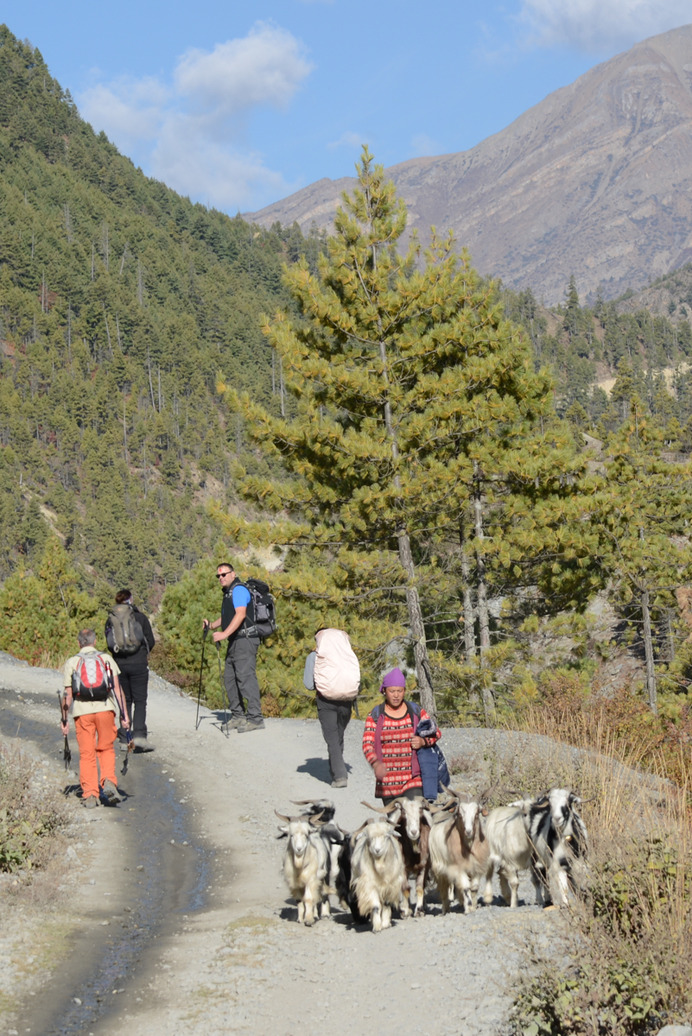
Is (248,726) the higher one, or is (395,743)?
(395,743)

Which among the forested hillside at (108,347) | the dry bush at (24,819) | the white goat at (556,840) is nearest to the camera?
the white goat at (556,840)

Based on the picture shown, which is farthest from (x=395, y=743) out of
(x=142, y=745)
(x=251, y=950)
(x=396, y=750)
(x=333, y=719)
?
(x=142, y=745)

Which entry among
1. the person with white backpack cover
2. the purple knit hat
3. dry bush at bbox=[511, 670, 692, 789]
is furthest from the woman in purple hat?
dry bush at bbox=[511, 670, 692, 789]

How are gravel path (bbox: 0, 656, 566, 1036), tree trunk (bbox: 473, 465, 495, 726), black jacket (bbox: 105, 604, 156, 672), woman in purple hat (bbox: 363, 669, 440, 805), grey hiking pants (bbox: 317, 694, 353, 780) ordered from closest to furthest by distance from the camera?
gravel path (bbox: 0, 656, 566, 1036)
woman in purple hat (bbox: 363, 669, 440, 805)
grey hiking pants (bbox: 317, 694, 353, 780)
black jacket (bbox: 105, 604, 156, 672)
tree trunk (bbox: 473, 465, 495, 726)

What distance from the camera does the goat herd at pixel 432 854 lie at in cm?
641

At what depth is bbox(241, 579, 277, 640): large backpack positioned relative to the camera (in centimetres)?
1258

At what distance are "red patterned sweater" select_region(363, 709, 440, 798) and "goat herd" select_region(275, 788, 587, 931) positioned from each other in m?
0.59

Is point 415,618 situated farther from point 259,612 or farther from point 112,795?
point 112,795

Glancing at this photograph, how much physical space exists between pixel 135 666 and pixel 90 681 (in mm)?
2361

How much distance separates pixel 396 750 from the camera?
306 inches

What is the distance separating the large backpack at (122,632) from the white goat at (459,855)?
231 inches

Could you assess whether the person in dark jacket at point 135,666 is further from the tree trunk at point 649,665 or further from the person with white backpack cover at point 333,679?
the tree trunk at point 649,665

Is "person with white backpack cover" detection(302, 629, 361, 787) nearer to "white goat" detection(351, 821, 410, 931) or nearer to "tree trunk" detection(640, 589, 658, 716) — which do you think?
"white goat" detection(351, 821, 410, 931)

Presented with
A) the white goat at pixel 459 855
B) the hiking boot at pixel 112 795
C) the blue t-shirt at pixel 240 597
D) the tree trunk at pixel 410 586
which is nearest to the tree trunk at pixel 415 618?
the tree trunk at pixel 410 586
